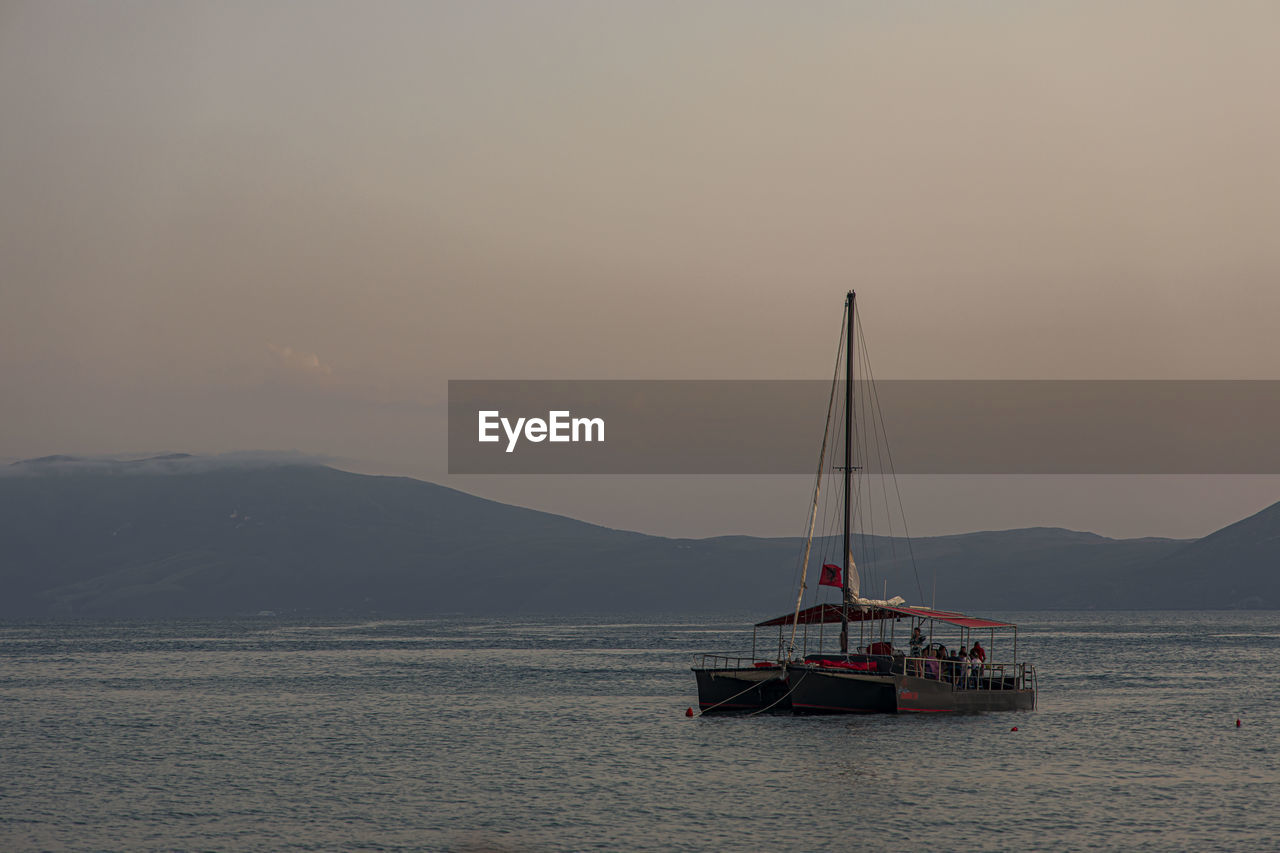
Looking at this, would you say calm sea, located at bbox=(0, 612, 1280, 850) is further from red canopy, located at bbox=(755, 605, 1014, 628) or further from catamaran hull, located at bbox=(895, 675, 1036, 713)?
red canopy, located at bbox=(755, 605, 1014, 628)

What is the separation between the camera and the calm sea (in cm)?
4075

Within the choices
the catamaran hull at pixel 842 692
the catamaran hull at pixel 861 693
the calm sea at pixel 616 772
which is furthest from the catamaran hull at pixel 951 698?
the calm sea at pixel 616 772

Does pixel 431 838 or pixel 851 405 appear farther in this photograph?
pixel 851 405

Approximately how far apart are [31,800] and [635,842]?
23866mm

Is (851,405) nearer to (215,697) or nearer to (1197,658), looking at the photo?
(215,697)

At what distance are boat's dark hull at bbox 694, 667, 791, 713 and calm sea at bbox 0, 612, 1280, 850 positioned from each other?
948 millimetres

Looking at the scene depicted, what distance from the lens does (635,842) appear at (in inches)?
1545

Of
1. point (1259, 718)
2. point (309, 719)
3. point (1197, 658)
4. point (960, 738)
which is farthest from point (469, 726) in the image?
point (1197, 658)

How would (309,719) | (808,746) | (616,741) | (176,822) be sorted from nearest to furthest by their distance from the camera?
(176,822) → (808,746) → (616,741) → (309,719)

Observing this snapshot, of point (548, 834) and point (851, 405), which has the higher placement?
point (851, 405)

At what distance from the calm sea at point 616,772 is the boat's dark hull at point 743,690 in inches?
37.3

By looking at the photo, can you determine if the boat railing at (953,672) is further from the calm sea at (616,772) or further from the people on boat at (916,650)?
the calm sea at (616,772)

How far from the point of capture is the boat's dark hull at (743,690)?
6881 cm

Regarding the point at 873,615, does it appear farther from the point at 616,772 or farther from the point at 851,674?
the point at 616,772
